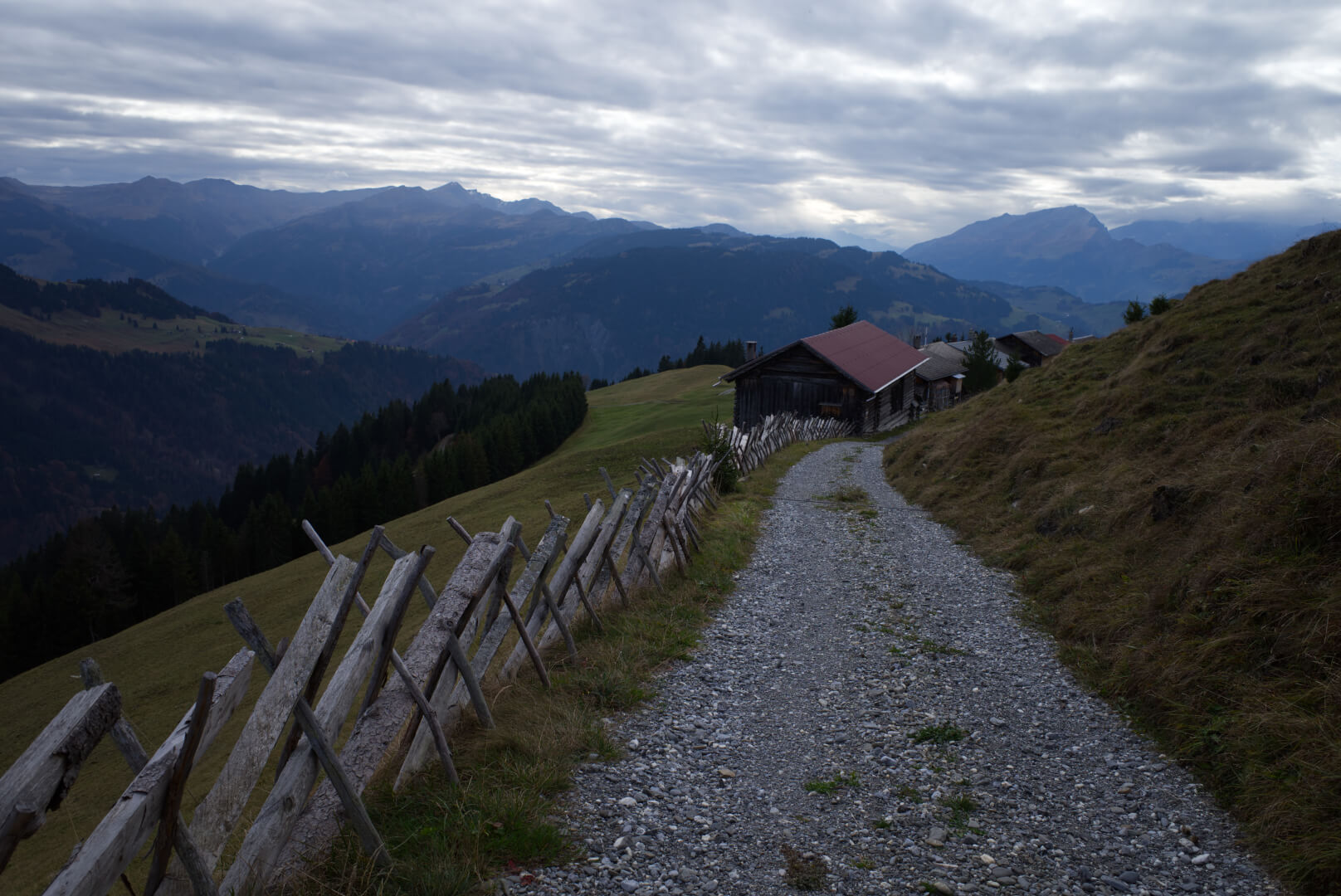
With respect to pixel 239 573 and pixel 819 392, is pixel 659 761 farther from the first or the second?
pixel 239 573

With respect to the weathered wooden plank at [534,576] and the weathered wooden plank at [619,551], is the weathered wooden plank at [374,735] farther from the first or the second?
the weathered wooden plank at [619,551]

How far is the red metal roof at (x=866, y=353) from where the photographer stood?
43.8 meters

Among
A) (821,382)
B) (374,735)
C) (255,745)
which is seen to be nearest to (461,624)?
(374,735)

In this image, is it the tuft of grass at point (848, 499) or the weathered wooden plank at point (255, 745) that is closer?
the weathered wooden plank at point (255, 745)

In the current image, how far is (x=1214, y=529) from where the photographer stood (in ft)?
26.1

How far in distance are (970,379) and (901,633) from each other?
4677 centimetres

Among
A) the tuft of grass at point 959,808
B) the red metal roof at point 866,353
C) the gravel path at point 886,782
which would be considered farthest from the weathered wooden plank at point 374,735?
the red metal roof at point 866,353

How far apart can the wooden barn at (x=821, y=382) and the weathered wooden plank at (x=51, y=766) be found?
4009 cm

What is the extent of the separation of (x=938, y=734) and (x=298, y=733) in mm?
4984

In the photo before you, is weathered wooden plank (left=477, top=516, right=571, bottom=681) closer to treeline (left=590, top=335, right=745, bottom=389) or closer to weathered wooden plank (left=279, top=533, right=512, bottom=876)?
weathered wooden plank (left=279, top=533, right=512, bottom=876)

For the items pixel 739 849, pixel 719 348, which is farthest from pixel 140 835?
pixel 719 348

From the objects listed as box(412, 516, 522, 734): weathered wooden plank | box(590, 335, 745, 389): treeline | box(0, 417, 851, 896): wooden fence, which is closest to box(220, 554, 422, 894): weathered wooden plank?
box(0, 417, 851, 896): wooden fence

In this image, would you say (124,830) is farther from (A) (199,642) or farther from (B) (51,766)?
(A) (199,642)

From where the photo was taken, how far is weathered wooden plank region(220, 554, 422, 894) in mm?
3803
